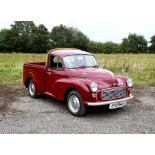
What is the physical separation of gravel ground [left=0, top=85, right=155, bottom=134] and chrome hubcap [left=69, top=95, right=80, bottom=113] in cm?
20

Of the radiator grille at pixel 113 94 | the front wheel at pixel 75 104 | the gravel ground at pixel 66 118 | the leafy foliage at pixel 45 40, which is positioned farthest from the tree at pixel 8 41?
the radiator grille at pixel 113 94

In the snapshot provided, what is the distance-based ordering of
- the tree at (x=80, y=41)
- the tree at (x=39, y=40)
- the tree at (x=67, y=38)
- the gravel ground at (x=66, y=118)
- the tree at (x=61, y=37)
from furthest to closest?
the tree at (x=80, y=41), the tree at (x=67, y=38), the tree at (x=61, y=37), the tree at (x=39, y=40), the gravel ground at (x=66, y=118)

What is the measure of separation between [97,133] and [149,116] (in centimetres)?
218

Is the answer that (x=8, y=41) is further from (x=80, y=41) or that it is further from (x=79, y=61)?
(x=79, y=61)

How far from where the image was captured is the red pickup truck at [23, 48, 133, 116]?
7.59 metres

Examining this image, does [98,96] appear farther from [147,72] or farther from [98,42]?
[98,42]

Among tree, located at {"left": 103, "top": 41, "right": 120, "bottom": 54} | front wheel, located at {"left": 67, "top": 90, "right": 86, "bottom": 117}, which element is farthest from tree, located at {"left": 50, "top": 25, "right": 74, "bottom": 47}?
front wheel, located at {"left": 67, "top": 90, "right": 86, "bottom": 117}

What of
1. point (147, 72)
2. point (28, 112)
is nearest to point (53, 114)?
point (28, 112)

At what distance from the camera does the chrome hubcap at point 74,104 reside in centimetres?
785

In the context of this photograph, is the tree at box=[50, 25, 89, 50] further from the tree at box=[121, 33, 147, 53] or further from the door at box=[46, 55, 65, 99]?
the door at box=[46, 55, 65, 99]

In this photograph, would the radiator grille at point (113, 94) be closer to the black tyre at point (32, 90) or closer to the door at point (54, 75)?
the door at point (54, 75)

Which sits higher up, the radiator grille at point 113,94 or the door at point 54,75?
the door at point 54,75

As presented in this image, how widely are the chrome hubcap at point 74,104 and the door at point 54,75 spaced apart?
23.5 inches

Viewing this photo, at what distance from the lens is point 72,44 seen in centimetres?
6812
